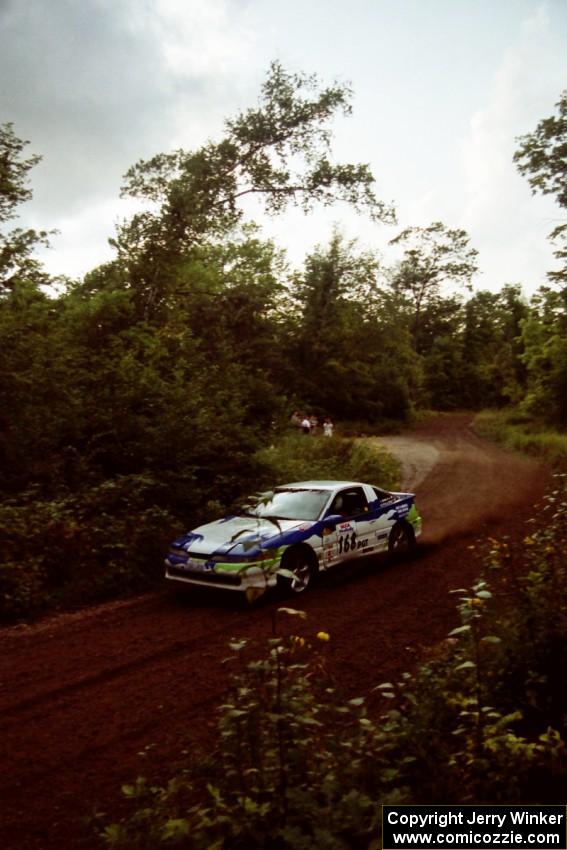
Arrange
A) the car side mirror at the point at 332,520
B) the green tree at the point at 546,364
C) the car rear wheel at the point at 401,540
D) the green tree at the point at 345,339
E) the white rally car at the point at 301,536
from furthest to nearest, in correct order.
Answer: the green tree at the point at 345,339 < the green tree at the point at 546,364 < the car rear wheel at the point at 401,540 < the car side mirror at the point at 332,520 < the white rally car at the point at 301,536

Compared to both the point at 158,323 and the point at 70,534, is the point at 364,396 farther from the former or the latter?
the point at 70,534

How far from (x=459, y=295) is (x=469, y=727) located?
74252 mm

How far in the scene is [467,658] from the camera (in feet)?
16.2

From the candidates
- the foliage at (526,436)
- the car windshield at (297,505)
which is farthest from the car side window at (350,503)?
the foliage at (526,436)

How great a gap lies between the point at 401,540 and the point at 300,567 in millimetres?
3161

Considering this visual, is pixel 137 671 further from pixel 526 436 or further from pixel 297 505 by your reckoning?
pixel 526 436

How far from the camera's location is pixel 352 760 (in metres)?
3.56

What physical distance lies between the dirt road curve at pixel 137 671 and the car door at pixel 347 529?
1.46 ft

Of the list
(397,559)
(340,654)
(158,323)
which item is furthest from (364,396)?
(340,654)

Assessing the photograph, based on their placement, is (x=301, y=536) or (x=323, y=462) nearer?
(x=301, y=536)

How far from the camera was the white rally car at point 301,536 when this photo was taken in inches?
334

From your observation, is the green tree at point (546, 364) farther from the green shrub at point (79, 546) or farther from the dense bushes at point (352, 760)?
the dense bushes at point (352, 760)

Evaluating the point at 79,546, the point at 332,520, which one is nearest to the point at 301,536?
the point at 332,520

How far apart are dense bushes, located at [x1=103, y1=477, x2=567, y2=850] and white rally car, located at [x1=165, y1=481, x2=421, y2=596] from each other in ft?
11.0
